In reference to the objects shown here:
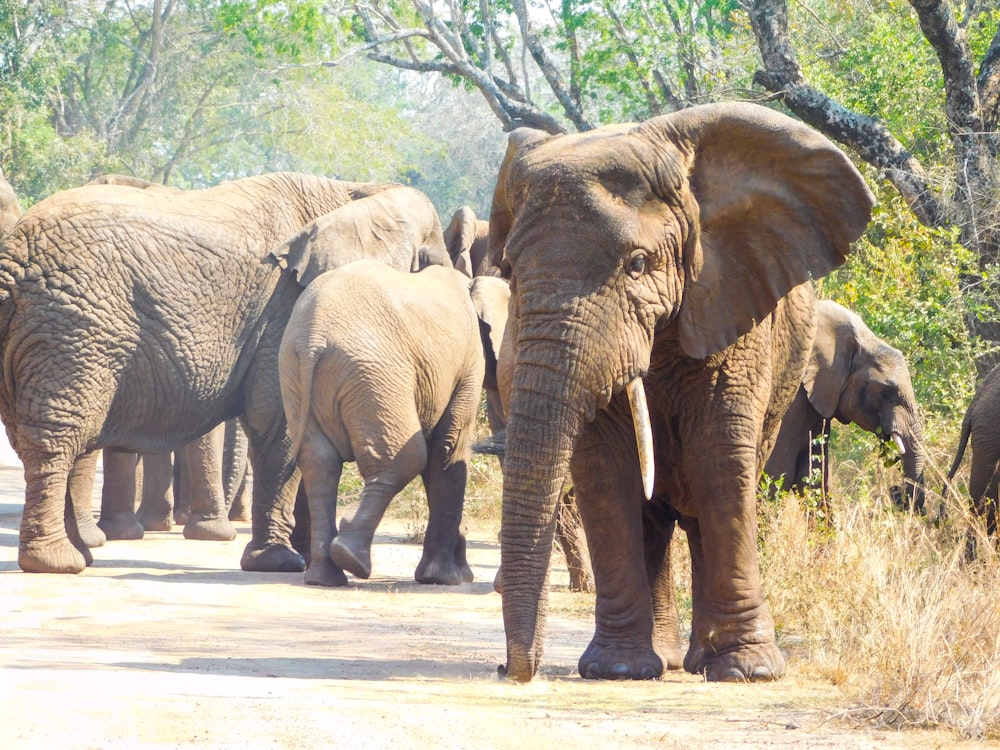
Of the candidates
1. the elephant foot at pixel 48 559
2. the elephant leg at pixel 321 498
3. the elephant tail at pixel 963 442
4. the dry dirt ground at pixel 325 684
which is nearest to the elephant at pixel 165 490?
the elephant foot at pixel 48 559

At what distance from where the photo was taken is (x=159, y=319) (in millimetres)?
9875

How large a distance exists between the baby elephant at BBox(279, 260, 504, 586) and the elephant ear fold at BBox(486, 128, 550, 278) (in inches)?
117

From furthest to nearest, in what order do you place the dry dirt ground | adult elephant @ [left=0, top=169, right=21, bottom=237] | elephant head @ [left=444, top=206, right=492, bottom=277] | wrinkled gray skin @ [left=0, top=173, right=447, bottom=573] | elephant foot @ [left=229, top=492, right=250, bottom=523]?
elephant foot @ [left=229, top=492, right=250, bottom=523], elephant head @ [left=444, top=206, right=492, bottom=277], adult elephant @ [left=0, top=169, right=21, bottom=237], wrinkled gray skin @ [left=0, top=173, right=447, bottom=573], the dry dirt ground

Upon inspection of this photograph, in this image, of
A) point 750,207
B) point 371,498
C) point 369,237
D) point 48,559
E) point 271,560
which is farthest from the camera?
point 369,237

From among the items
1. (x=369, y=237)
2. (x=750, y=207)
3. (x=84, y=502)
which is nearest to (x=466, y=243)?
(x=369, y=237)

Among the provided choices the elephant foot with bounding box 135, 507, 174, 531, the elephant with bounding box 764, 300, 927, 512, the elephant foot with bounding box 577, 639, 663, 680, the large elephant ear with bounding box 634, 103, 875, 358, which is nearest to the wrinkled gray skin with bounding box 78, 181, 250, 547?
the elephant foot with bounding box 135, 507, 174, 531

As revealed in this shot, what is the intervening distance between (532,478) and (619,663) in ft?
3.17

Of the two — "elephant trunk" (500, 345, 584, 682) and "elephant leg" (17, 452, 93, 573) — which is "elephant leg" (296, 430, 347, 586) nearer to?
"elephant leg" (17, 452, 93, 573)

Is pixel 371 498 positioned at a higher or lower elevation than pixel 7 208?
lower

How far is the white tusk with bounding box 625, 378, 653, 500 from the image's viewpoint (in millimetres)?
5391

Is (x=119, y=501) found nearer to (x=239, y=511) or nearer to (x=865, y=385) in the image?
(x=239, y=511)

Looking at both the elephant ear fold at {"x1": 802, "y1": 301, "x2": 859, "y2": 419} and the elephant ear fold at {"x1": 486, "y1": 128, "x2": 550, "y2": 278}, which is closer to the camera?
the elephant ear fold at {"x1": 486, "y1": 128, "x2": 550, "y2": 278}

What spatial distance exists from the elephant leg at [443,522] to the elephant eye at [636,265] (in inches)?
171

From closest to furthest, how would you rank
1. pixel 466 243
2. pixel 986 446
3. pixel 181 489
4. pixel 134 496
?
pixel 986 446
pixel 134 496
pixel 466 243
pixel 181 489
